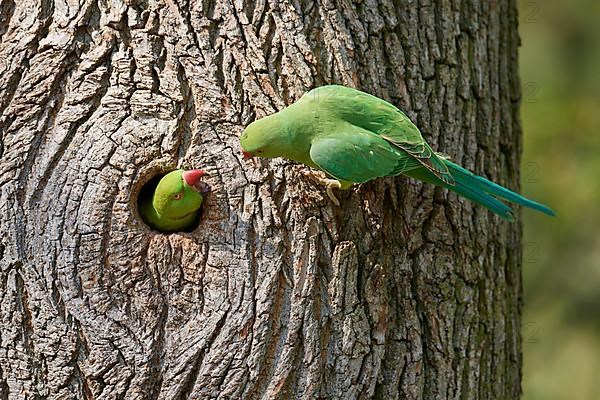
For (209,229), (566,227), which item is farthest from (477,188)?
(566,227)

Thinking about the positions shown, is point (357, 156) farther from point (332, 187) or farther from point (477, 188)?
point (477, 188)

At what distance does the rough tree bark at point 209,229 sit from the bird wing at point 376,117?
132mm

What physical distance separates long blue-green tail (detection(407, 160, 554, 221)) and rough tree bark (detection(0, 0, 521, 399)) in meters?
0.13

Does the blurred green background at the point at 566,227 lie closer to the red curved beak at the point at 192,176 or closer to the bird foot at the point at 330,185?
the bird foot at the point at 330,185

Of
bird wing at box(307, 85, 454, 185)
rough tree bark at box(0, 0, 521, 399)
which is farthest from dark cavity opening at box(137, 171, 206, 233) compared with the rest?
bird wing at box(307, 85, 454, 185)

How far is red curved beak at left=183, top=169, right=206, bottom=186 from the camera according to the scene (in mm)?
2357

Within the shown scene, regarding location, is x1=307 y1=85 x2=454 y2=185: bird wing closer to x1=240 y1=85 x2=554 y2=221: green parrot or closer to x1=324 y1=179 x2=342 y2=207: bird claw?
x1=240 y1=85 x2=554 y2=221: green parrot

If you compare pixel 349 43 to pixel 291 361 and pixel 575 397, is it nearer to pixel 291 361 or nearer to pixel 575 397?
pixel 291 361

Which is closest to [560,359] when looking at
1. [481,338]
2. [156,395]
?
[481,338]

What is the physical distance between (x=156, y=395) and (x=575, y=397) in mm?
3767

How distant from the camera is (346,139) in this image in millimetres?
2387

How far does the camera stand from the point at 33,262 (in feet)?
7.77

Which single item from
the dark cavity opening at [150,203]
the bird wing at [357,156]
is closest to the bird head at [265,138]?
the bird wing at [357,156]

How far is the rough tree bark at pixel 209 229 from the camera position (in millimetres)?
2338
